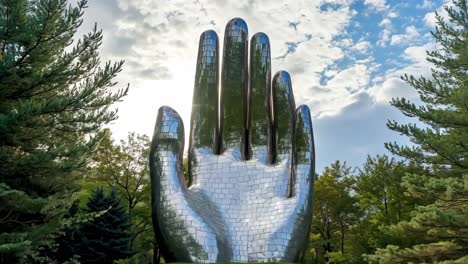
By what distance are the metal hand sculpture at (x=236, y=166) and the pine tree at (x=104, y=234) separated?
7449mm

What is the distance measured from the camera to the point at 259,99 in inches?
444

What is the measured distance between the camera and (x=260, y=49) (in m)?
11.8

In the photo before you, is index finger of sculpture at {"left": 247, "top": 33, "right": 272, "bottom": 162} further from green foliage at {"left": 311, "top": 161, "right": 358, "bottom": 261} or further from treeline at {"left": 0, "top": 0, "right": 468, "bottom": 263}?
green foliage at {"left": 311, "top": 161, "right": 358, "bottom": 261}

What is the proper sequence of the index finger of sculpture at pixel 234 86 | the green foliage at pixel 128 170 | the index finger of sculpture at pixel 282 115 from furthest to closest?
the green foliage at pixel 128 170, the index finger of sculpture at pixel 234 86, the index finger of sculpture at pixel 282 115

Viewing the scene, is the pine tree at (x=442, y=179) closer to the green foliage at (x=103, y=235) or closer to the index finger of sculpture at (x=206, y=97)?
the index finger of sculpture at (x=206, y=97)

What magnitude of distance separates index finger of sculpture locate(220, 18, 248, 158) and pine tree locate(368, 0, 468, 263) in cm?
411

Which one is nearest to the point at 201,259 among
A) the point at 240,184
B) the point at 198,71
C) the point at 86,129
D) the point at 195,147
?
the point at 240,184

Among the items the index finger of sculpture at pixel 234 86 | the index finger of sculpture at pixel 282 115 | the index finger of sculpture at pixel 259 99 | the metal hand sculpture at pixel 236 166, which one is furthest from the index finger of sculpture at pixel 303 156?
the index finger of sculpture at pixel 234 86

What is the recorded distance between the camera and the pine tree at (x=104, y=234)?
16.6m

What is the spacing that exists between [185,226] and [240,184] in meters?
1.95

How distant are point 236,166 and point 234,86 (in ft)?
7.24

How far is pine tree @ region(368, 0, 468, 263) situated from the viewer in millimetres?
9094

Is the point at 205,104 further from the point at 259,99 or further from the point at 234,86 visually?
the point at 259,99

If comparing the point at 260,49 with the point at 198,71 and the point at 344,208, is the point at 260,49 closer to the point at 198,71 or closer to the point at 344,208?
the point at 198,71
